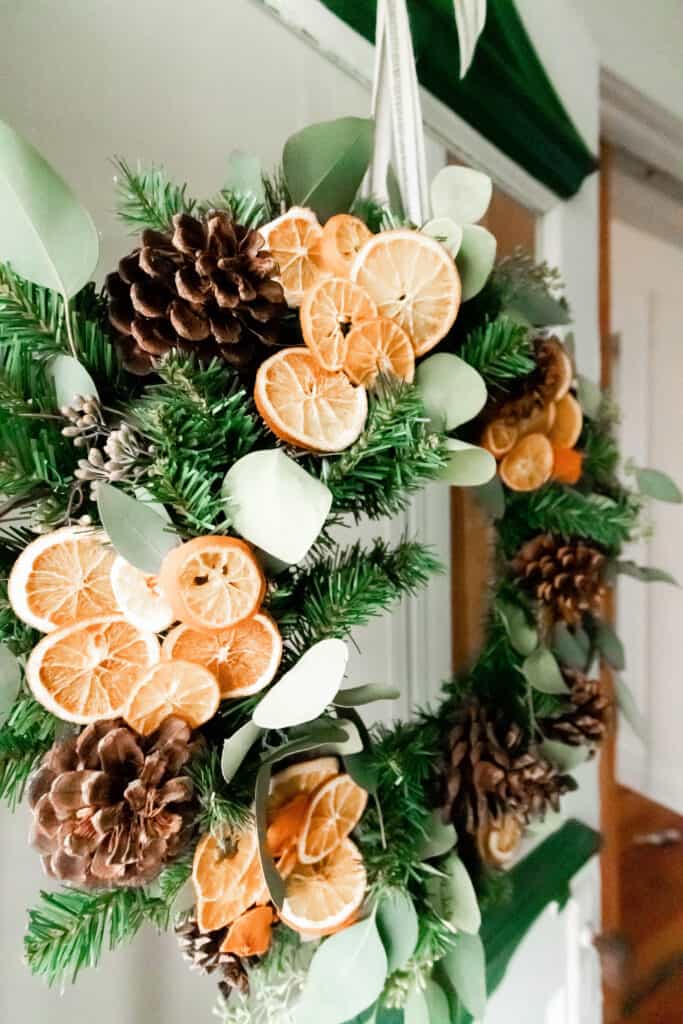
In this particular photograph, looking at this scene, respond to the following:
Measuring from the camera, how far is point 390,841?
0.45 metres

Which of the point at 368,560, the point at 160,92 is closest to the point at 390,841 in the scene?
the point at 368,560

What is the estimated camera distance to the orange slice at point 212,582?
0.30 metres

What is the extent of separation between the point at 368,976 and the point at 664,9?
133cm

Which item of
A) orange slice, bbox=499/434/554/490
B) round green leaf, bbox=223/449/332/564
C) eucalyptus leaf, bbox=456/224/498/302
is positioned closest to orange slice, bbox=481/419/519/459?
orange slice, bbox=499/434/554/490

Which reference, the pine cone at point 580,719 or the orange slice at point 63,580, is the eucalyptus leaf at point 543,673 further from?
the orange slice at point 63,580

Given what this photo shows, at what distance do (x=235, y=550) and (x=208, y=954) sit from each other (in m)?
0.21

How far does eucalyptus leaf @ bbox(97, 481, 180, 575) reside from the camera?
0.95ft

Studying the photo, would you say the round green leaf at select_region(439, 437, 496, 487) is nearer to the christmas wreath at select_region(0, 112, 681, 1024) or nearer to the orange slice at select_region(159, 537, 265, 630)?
the christmas wreath at select_region(0, 112, 681, 1024)

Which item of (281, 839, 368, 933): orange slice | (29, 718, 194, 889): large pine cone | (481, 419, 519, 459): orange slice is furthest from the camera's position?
(481, 419, 519, 459): orange slice

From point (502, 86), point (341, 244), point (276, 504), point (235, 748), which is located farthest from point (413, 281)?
point (502, 86)

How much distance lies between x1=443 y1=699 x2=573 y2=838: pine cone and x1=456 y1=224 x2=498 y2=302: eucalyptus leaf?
31cm

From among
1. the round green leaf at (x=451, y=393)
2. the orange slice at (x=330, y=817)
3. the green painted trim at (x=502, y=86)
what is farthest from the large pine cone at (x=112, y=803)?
the green painted trim at (x=502, y=86)

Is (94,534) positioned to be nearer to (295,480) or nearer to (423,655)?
(295,480)

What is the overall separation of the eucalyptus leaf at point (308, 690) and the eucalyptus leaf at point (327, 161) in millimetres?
268
